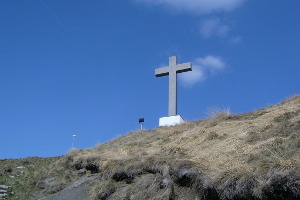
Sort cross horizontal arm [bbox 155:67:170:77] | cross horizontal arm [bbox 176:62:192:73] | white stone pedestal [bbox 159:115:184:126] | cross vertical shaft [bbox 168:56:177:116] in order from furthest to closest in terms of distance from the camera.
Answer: cross horizontal arm [bbox 155:67:170:77] < cross horizontal arm [bbox 176:62:192:73] < cross vertical shaft [bbox 168:56:177:116] < white stone pedestal [bbox 159:115:184:126]

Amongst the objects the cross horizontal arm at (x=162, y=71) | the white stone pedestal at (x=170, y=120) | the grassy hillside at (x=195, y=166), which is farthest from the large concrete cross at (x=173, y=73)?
the grassy hillside at (x=195, y=166)

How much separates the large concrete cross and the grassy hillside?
2.64 meters

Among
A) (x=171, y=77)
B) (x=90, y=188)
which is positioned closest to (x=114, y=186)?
(x=90, y=188)

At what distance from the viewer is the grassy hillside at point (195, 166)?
7156mm

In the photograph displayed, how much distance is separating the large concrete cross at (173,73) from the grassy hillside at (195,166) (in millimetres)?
2635

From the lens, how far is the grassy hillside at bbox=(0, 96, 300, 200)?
7.16 meters

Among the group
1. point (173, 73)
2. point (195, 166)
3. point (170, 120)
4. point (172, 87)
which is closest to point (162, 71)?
point (173, 73)

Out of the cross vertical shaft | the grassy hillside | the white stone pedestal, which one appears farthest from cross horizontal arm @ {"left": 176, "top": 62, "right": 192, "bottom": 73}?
the grassy hillside

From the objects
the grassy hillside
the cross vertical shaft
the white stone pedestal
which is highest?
the cross vertical shaft

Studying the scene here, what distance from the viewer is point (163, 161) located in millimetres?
9555

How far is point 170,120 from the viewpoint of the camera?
17.5 metres

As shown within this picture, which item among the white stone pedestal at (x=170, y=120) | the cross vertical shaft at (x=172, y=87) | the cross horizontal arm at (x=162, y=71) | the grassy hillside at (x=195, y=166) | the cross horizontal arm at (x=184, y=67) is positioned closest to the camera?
the grassy hillside at (x=195, y=166)

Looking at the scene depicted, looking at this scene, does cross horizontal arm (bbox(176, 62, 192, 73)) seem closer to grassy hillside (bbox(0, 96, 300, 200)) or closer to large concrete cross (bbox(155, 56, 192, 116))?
large concrete cross (bbox(155, 56, 192, 116))

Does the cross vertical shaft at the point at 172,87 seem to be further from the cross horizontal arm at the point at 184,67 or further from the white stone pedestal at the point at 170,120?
the white stone pedestal at the point at 170,120
